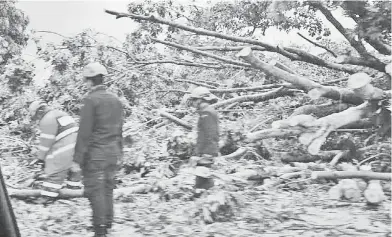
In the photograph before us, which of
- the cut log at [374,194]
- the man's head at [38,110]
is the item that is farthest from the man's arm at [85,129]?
the cut log at [374,194]

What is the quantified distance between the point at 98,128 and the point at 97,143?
0.12 m

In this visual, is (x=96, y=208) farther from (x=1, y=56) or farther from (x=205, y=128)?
(x=1, y=56)

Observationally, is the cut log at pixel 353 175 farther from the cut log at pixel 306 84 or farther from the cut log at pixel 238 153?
the cut log at pixel 238 153

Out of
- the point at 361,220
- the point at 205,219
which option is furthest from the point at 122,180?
the point at 361,220

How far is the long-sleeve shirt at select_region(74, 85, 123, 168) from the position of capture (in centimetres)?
341

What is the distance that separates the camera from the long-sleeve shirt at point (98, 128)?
3412 millimetres

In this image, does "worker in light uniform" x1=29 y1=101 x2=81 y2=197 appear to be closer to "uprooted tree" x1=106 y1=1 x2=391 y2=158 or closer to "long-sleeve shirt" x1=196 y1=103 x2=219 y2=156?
"long-sleeve shirt" x1=196 y1=103 x2=219 y2=156

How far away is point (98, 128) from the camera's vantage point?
3.50 meters

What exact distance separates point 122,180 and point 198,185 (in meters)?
1.45

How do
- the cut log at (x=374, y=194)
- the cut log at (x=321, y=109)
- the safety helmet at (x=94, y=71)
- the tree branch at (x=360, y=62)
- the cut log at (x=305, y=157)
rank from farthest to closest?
the cut log at (x=305, y=157), the cut log at (x=321, y=109), the tree branch at (x=360, y=62), the cut log at (x=374, y=194), the safety helmet at (x=94, y=71)

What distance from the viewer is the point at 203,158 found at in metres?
4.62

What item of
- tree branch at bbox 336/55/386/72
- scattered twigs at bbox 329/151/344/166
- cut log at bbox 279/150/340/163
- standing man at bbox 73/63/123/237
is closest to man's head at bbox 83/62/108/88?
standing man at bbox 73/63/123/237

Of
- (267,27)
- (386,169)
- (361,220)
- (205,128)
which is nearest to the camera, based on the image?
(361,220)

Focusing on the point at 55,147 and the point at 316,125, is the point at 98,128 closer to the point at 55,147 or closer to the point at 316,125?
the point at 55,147
